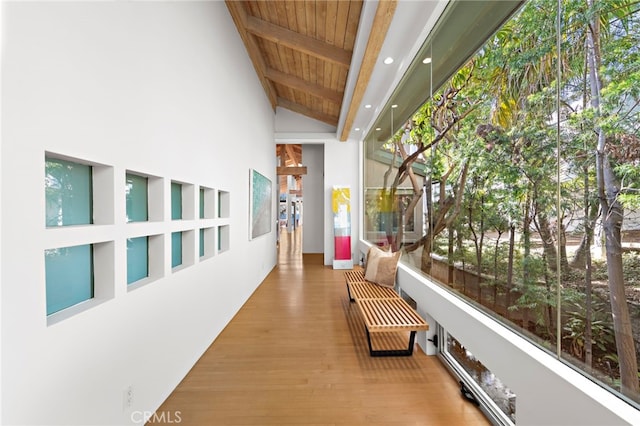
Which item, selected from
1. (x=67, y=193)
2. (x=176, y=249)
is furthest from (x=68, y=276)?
(x=176, y=249)

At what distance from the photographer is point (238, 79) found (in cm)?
340

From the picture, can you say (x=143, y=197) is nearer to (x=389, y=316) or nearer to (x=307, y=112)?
(x=389, y=316)

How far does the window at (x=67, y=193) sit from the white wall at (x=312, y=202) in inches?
261

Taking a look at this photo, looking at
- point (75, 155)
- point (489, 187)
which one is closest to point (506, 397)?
point (489, 187)

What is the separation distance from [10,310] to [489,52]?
2.68 metres

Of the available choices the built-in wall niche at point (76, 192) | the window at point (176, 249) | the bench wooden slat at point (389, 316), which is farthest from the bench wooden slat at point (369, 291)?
the built-in wall niche at point (76, 192)

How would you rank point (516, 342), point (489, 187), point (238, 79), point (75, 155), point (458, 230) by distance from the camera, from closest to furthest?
point (75, 155), point (516, 342), point (489, 187), point (458, 230), point (238, 79)

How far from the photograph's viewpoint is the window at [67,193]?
1137mm

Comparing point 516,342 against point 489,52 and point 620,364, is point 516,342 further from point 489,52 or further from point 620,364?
point 489,52

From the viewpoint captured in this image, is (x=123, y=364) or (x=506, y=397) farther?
(x=506, y=397)

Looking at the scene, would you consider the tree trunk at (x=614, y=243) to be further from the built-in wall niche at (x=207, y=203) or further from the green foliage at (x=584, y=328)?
the built-in wall niche at (x=207, y=203)

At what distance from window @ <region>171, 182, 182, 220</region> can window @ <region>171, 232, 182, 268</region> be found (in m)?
0.15

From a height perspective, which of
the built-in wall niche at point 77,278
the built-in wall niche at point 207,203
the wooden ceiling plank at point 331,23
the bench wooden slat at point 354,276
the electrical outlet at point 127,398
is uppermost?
the wooden ceiling plank at point 331,23

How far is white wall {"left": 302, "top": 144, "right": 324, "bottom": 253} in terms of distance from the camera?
7863 millimetres
